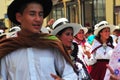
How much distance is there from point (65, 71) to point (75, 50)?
2.20 metres

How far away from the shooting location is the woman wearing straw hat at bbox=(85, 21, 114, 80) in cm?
855

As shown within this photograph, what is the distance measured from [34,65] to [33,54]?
0.30 ft

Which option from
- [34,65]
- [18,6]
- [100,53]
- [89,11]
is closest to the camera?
[34,65]

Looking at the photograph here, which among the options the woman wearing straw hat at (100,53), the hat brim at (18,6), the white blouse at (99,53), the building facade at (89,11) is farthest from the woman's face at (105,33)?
the building facade at (89,11)

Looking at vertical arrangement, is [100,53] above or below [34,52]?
below

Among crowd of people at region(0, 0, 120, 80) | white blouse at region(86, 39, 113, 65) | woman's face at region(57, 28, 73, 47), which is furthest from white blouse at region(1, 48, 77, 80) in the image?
white blouse at region(86, 39, 113, 65)

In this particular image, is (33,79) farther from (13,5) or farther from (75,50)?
(75,50)

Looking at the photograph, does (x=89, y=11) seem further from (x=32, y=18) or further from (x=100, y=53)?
(x=32, y=18)

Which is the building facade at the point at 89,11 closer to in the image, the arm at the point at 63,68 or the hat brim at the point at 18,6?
the hat brim at the point at 18,6

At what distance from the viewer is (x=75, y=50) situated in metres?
5.50

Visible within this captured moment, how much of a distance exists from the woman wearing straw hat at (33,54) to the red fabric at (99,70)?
5377 millimetres

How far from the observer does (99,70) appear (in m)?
8.81

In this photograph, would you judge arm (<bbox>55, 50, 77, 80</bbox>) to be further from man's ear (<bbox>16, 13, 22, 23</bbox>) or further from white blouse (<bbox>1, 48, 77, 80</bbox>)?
man's ear (<bbox>16, 13, 22, 23</bbox>)

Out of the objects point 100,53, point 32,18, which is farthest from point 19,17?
point 100,53
